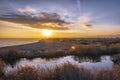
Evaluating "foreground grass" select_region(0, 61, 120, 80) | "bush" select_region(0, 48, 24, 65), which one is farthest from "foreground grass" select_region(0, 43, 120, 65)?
"foreground grass" select_region(0, 61, 120, 80)

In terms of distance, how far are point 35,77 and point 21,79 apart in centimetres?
55

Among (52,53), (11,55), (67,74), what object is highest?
(67,74)

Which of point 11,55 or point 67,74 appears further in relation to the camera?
point 11,55

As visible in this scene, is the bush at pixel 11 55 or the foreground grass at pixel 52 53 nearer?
the bush at pixel 11 55

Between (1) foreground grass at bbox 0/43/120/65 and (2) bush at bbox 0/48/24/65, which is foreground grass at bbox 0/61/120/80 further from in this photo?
(2) bush at bbox 0/48/24/65

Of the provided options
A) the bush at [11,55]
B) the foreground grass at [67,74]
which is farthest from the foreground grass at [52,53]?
the foreground grass at [67,74]

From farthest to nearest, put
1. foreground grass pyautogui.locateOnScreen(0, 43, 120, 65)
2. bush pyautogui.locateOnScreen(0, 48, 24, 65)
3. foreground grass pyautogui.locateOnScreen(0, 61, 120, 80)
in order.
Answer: foreground grass pyautogui.locateOnScreen(0, 43, 120, 65), bush pyautogui.locateOnScreen(0, 48, 24, 65), foreground grass pyautogui.locateOnScreen(0, 61, 120, 80)

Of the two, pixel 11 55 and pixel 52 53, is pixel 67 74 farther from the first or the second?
pixel 52 53

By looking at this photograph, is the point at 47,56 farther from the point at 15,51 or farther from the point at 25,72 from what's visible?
the point at 25,72

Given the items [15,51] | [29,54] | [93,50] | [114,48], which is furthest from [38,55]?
[114,48]

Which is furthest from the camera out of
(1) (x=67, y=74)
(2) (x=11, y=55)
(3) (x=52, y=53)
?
(3) (x=52, y=53)

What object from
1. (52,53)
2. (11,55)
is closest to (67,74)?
(11,55)

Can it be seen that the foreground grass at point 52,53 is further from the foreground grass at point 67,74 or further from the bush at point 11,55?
the foreground grass at point 67,74

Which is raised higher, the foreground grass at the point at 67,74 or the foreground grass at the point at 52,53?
the foreground grass at the point at 67,74
